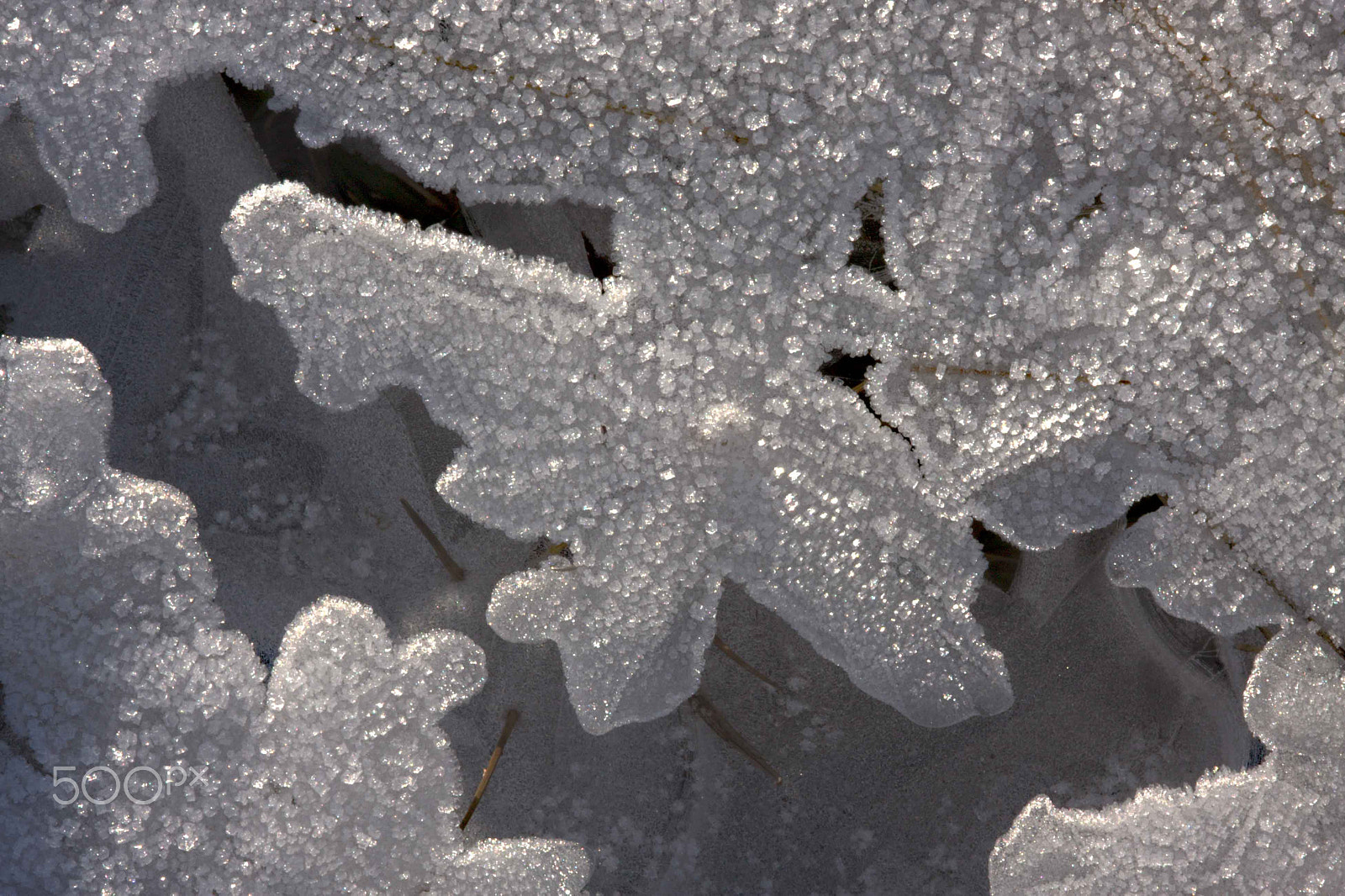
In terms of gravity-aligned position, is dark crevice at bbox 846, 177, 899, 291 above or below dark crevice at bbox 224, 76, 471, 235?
above

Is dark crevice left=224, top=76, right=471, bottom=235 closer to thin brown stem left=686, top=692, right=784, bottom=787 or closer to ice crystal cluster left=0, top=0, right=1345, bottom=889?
ice crystal cluster left=0, top=0, right=1345, bottom=889

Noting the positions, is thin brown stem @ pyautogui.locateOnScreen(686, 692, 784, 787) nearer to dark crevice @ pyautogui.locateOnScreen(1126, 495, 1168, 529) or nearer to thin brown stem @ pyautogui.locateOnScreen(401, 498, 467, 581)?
thin brown stem @ pyautogui.locateOnScreen(401, 498, 467, 581)

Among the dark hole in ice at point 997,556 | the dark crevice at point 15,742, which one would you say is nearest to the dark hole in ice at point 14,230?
the dark crevice at point 15,742

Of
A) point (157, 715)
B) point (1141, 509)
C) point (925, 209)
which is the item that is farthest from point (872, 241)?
point (157, 715)

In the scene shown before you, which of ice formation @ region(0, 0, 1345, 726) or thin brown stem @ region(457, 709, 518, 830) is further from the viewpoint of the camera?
thin brown stem @ region(457, 709, 518, 830)

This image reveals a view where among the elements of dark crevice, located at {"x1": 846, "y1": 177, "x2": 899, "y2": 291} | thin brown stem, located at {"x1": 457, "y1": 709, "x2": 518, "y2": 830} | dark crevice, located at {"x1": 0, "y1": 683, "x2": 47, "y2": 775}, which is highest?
dark crevice, located at {"x1": 846, "y1": 177, "x2": 899, "y2": 291}

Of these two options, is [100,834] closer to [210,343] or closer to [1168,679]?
[210,343]

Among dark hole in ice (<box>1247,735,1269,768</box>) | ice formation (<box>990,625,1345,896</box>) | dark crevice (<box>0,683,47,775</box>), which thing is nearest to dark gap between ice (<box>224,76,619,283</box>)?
dark crevice (<box>0,683,47,775</box>)
